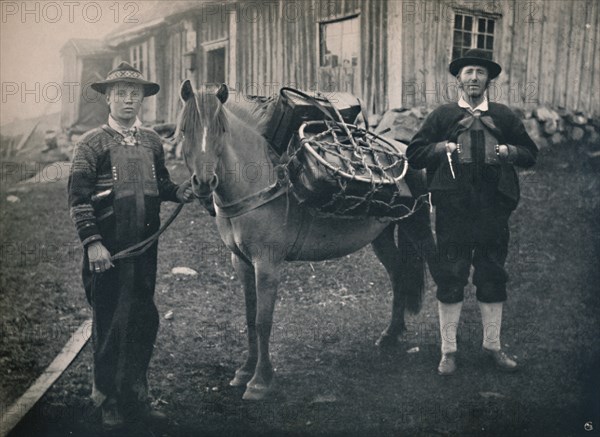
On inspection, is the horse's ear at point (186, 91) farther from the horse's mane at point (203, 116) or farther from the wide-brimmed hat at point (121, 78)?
the wide-brimmed hat at point (121, 78)

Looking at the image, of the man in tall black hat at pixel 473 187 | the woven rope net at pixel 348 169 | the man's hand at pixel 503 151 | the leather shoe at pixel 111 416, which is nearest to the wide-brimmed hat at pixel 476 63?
the man in tall black hat at pixel 473 187

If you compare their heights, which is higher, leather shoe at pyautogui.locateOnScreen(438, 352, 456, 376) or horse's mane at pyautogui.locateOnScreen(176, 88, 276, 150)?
horse's mane at pyautogui.locateOnScreen(176, 88, 276, 150)

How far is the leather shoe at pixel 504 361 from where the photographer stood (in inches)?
140

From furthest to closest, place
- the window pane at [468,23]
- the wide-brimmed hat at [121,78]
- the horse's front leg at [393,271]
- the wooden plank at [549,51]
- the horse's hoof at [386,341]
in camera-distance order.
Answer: the window pane at [468,23], the wooden plank at [549,51], the horse's front leg at [393,271], the horse's hoof at [386,341], the wide-brimmed hat at [121,78]

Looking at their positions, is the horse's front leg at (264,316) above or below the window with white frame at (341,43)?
below

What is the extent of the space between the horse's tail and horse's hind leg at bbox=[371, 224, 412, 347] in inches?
1.6

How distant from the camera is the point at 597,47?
13.3 ft

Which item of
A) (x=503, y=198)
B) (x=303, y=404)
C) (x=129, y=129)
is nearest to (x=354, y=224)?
(x=503, y=198)

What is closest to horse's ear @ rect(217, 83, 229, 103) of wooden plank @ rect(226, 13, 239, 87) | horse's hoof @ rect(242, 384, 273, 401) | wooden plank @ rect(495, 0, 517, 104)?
wooden plank @ rect(226, 13, 239, 87)

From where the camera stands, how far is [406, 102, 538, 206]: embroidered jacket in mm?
3494

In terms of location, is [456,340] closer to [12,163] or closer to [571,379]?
[571,379]

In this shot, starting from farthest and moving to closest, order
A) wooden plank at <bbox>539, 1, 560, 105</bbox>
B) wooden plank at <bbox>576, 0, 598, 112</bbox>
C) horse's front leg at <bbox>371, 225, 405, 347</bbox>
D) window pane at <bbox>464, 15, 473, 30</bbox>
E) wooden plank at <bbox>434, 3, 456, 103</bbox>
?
window pane at <bbox>464, 15, 473, 30</bbox> < wooden plank at <bbox>434, 3, 456, 103</bbox> < wooden plank at <bbox>539, 1, 560, 105</bbox> < wooden plank at <bbox>576, 0, 598, 112</bbox> < horse's front leg at <bbox>371, 225, 405, 347</bbox>

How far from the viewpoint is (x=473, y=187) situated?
3504 millimetres

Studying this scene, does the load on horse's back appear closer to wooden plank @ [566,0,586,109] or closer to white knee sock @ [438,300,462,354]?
white knee sock @ [438,300,462,354]
